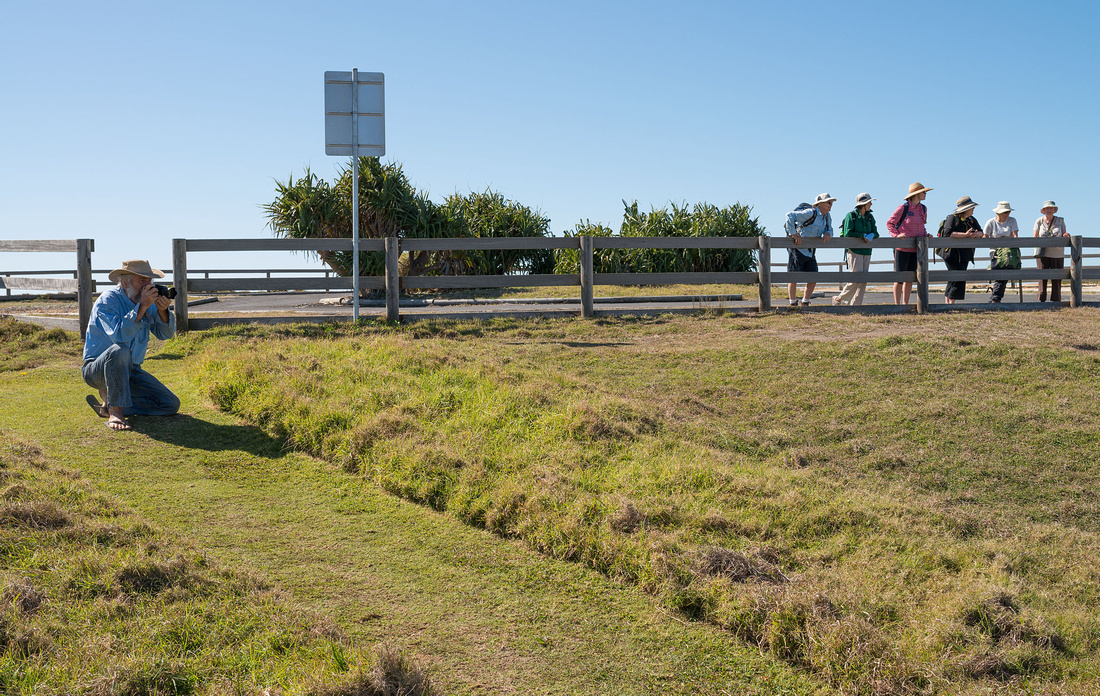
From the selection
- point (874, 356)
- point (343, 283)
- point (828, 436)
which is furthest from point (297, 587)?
point (343, 283)

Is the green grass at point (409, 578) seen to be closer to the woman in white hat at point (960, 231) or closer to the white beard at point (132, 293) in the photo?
the white beard at point (132, 293)

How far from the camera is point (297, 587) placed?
399cm

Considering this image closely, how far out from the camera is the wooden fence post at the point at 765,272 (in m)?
13.1

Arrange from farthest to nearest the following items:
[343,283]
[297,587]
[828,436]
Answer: [343,283]
[828,436]
[297,587]

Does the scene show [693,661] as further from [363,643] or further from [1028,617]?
[1028,617]

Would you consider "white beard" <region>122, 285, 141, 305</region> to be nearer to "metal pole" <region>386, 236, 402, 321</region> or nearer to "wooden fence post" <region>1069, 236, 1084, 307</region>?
"metal pole" <region>386, 236, 402, 321</region>

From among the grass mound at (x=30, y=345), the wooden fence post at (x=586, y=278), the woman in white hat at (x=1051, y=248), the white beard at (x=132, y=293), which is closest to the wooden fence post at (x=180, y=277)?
the grass mound at (x=30, y=345)

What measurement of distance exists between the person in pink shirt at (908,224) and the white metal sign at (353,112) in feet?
28.0

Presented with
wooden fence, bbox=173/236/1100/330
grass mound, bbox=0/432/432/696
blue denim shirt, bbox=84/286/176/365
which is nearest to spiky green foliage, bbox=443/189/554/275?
wooden fence, bbox=173/236/1100/330

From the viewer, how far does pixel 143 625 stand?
329cm

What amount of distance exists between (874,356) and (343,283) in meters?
7.45

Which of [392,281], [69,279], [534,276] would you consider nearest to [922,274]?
[534,276]

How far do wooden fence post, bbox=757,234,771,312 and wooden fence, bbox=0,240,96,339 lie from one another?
9.81 metres

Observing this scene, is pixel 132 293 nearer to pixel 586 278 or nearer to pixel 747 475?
pixel 747 475
